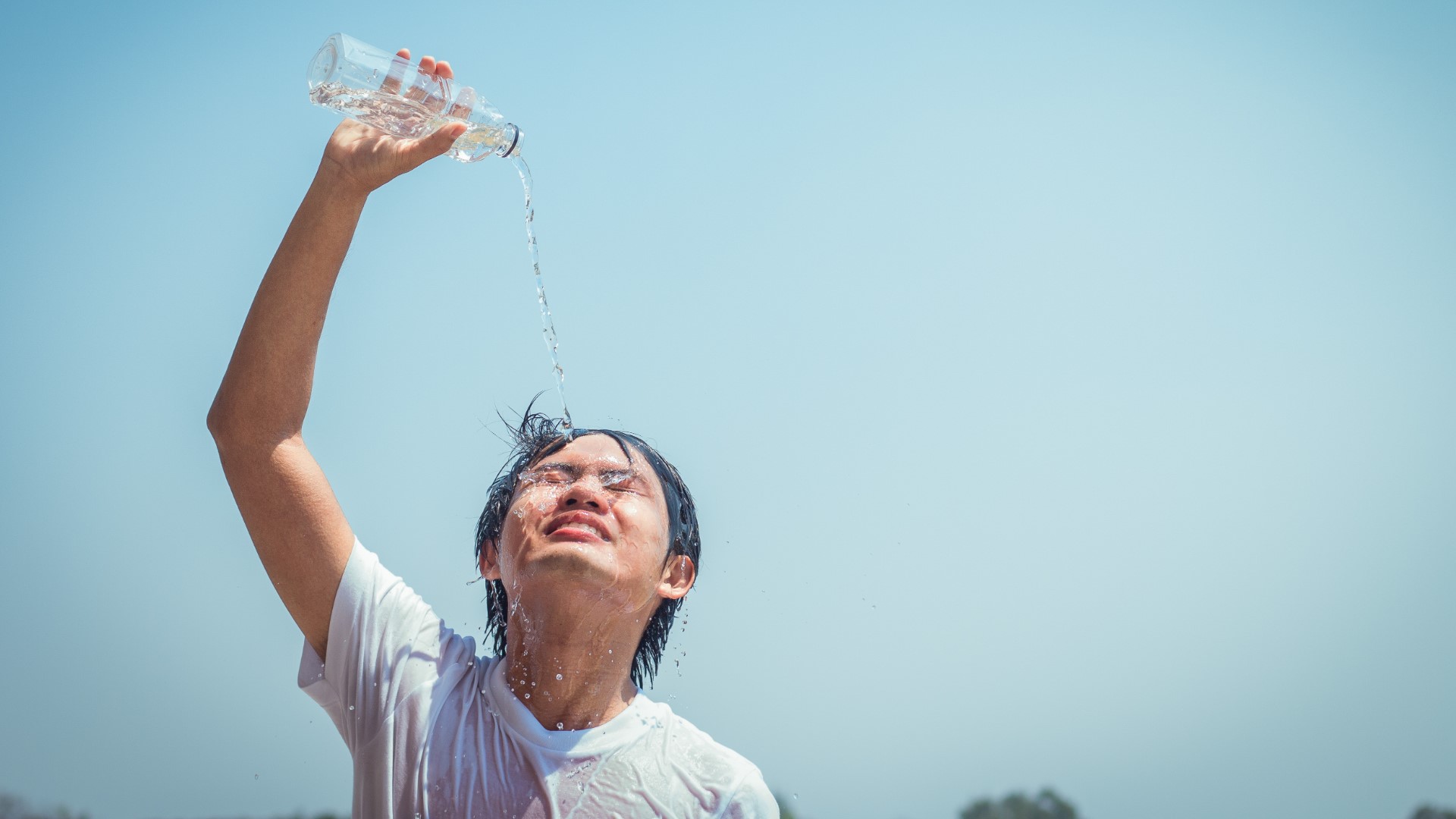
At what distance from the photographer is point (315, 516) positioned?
4035mm

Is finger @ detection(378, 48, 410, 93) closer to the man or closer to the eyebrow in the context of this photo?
the man

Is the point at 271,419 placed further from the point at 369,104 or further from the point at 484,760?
the point at 369,104

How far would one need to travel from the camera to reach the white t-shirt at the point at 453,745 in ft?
13.2

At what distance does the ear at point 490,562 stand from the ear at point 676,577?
29.2 inches

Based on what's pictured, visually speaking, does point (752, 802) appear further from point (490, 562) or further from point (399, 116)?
point (399, 116)

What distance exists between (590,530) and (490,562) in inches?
30.8

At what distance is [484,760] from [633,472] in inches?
56.7

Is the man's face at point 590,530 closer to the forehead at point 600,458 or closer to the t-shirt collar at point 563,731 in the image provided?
the forehead at point 600,458

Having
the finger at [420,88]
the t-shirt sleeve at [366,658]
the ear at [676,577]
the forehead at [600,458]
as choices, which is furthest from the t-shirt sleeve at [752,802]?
the finger at [420,88]

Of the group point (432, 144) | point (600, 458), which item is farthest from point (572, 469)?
point (432, 144)

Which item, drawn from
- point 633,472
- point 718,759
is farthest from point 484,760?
point 633,472

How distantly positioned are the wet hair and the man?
11.9 inches

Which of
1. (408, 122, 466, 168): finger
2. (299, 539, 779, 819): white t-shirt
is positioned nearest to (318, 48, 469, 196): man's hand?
(408, 122, 466, 168): finger

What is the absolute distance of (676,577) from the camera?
533cm
